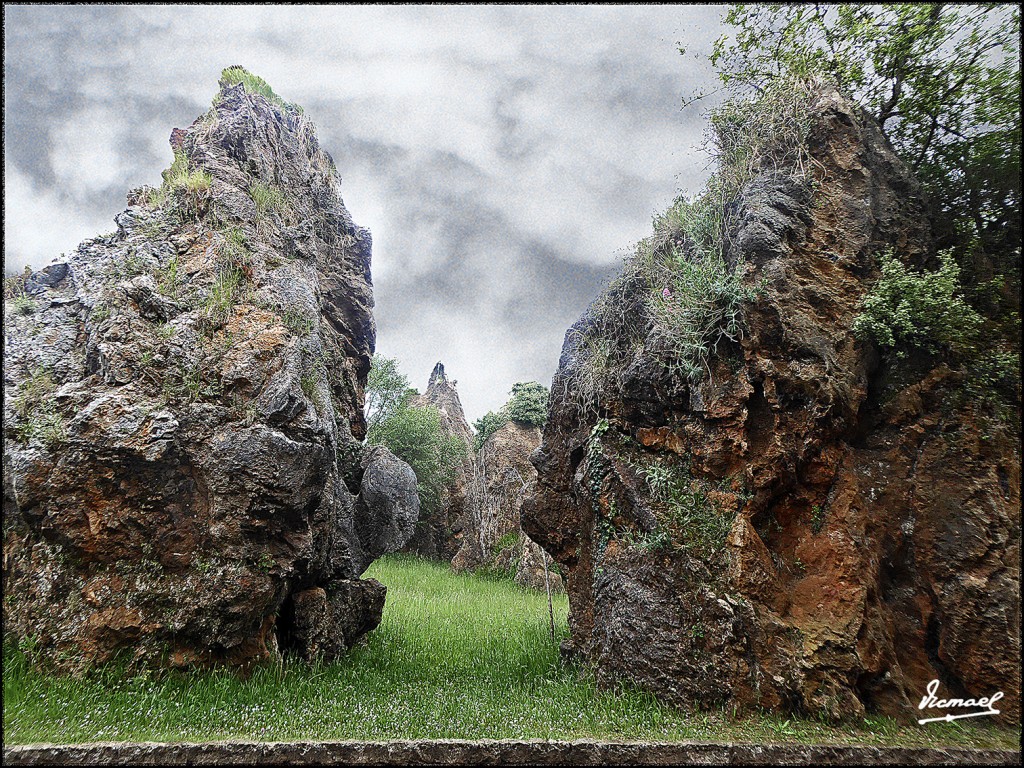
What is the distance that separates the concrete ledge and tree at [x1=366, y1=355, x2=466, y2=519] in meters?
20.0

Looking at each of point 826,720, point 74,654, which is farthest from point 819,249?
point 74,654

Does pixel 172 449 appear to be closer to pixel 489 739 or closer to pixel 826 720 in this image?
pixel 489 739

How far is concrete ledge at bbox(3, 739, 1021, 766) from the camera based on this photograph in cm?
444

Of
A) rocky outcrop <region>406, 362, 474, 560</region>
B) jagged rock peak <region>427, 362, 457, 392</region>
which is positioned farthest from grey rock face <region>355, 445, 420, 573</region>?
jagged rock peak <region>427, 362, 457, 392</region>

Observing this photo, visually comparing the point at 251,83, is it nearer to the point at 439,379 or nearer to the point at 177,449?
the point at 177,449

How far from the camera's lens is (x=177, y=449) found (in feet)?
21.0

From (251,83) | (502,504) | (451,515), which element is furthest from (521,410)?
(251,83)

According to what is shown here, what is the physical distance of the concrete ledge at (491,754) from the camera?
4441 millimetres

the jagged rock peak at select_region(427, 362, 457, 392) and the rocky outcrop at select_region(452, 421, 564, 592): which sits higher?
the jagged rock peak at select_region(427, 362, 457, 392)
